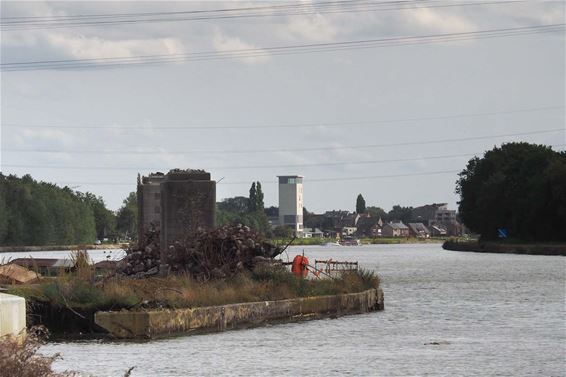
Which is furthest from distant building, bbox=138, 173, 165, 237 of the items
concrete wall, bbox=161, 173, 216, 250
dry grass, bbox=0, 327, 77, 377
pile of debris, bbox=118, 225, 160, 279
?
dry grass, bbox=0, 327, 77, 377

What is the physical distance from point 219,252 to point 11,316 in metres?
22.8

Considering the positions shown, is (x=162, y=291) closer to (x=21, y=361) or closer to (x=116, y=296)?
(x=116, y=296)

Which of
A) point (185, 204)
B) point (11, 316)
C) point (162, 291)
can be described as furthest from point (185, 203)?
point (11, 316)

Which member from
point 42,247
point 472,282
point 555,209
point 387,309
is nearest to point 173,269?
point 387,309

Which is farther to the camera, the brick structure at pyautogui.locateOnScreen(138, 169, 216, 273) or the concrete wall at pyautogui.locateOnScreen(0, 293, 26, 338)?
the brick structure at pyautogui.locateOnScreen(138, 169, 216, 273)

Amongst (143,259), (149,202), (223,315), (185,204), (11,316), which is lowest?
(223,315)

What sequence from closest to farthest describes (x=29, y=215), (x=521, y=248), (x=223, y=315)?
1. (x=223, y=315)
2. (x=521, y=248)
3. (x=29, y=215)

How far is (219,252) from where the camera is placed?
123 ft

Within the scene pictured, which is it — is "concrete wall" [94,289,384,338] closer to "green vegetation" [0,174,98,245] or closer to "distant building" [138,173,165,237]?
"distant building" [138,173,165,237]

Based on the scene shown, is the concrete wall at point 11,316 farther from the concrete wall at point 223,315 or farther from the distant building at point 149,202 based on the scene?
the distant building at point 149,202

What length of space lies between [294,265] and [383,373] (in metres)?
16.4

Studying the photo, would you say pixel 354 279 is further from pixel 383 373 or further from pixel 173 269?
pixel 383 373

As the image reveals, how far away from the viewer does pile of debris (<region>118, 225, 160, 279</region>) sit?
39219 millimetres

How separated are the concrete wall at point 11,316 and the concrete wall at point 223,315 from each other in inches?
602
